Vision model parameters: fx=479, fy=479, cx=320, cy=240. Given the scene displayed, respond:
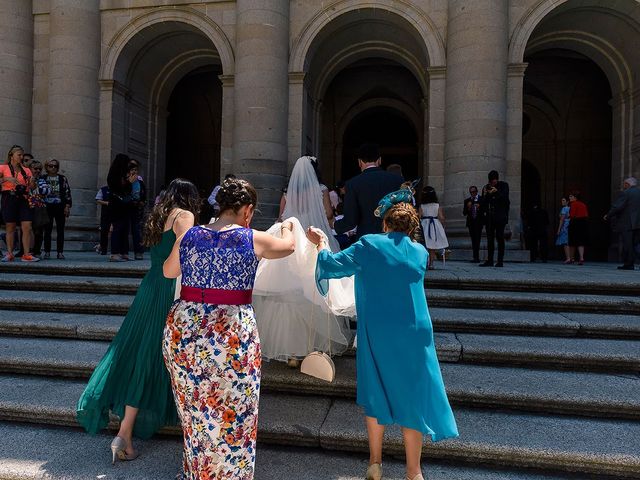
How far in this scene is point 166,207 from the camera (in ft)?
10.1

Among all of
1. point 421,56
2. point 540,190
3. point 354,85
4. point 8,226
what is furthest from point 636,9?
point 8,226

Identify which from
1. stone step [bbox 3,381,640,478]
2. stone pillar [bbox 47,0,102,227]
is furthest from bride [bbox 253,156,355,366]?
stone pillar [bbox 47,0,102,227]

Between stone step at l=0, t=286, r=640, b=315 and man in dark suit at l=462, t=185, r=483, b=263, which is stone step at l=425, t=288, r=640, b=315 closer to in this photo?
stone step at l=0, t=286, r=640, b=315

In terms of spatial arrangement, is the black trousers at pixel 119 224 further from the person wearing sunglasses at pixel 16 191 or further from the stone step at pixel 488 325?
the stone step at pixel 488 325

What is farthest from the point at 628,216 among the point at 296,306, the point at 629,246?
the point at 296,306

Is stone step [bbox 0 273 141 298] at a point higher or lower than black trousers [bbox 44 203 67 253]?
lower

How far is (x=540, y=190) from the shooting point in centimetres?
1694

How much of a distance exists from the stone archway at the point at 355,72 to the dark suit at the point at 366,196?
7.62 m

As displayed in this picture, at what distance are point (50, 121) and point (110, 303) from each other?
28.4 feet

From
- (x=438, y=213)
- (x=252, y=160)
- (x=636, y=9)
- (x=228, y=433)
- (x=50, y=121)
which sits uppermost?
(x=636, y=9)

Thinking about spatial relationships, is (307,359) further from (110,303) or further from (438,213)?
(438,213)

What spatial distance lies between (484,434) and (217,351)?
1906mm

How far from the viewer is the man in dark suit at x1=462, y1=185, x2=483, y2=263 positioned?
9.51m

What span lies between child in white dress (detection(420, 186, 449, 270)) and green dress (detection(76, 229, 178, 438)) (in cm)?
580
